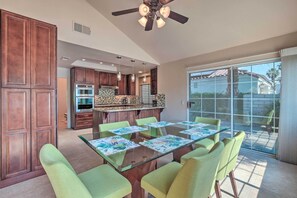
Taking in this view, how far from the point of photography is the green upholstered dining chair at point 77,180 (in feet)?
3.03

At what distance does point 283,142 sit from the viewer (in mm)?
2840

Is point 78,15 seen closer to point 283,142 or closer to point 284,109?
point 284,109

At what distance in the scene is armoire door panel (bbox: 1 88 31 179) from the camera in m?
2.14

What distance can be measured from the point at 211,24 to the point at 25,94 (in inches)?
147

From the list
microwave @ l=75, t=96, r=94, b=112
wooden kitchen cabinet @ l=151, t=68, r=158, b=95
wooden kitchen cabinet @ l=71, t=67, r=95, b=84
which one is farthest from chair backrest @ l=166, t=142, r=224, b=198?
wooden kitchen cabinet @ l=71, t=67, r=95, b=84

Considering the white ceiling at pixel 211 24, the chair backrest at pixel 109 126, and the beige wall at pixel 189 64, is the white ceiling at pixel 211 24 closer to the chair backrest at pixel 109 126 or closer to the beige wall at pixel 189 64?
the beige wall at pixel 189 64

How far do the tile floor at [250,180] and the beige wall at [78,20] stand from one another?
2.71 metres

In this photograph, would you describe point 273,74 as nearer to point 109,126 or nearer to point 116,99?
point 109,126

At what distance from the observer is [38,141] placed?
243cm

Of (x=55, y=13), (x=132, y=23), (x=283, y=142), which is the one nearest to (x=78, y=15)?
(x=55, y=13)

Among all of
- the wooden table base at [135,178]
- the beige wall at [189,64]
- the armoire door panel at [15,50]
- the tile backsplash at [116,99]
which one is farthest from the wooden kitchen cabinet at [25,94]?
the tile backsplash at [116,99]

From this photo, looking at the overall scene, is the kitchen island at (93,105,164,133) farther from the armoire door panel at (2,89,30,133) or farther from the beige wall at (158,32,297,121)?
the armoire door panel at (2,89,30,133)

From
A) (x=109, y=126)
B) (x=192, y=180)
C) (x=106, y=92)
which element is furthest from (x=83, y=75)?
(x=192, y=180)

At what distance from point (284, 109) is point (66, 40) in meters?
4.68
